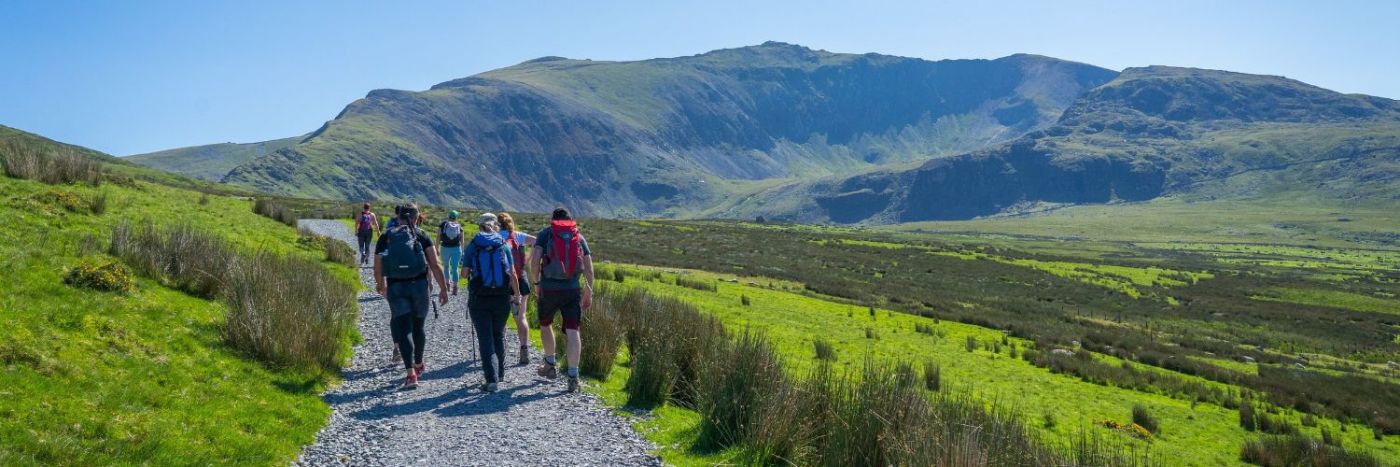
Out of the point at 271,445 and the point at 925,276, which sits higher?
the point at 271,445

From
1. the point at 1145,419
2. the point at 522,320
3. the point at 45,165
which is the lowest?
the point at 1145,419

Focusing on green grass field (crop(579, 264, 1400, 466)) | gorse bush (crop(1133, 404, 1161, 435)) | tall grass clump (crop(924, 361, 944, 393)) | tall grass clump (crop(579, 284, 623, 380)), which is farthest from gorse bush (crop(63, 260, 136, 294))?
gorse bush (crop(1133, 404, 1161, 435))

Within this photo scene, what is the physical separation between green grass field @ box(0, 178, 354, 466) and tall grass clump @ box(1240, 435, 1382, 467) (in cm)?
1697

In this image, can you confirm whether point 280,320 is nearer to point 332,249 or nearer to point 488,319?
point 488,319

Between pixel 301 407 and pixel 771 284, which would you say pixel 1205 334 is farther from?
pixel 301 407

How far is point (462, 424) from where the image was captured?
8.98 meters

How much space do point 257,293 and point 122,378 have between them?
3478 mm

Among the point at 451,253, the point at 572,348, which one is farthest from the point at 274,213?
the point at 572,348

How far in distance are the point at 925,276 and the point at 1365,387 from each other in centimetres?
3717

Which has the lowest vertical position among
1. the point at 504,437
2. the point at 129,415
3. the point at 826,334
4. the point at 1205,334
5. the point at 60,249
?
the point at 1205,334

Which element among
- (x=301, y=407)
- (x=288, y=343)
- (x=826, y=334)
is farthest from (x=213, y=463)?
(x=826, y=334)

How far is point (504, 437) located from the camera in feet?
28.3

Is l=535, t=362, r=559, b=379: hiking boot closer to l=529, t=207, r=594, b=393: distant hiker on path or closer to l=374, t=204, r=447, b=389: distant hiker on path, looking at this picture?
l=529, t=207, r=594, b=393: distant hiker on path

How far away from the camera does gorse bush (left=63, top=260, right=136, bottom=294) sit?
33.9 feet
